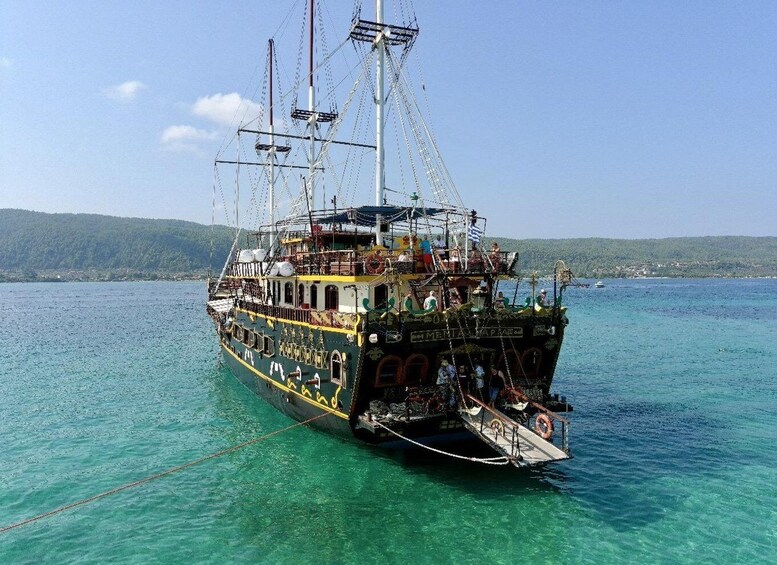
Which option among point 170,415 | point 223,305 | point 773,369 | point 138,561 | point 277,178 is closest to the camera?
point 138,561

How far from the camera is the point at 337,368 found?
1802 centimetres

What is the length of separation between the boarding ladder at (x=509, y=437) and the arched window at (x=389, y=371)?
7.23 feet

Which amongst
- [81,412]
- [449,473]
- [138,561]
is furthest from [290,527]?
[81,412]

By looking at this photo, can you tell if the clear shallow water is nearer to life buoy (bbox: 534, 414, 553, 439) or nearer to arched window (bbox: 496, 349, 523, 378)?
life buoy (bbox: 534, 414, 553, 439)

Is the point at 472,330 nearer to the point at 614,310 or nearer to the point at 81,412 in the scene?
the point at 81,412

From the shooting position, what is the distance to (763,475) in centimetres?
1744

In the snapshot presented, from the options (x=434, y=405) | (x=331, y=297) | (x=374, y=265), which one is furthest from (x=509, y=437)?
(x=331, y=297)

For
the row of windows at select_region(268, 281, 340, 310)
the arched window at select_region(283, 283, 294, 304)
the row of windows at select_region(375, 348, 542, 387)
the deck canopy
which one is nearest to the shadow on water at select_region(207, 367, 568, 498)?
the row of windows at select_region(375, 348, 542, 387)

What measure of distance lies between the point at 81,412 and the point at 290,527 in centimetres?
1622

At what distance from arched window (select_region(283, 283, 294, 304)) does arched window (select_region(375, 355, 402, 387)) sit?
7.69 m

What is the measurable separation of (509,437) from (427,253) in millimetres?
6820

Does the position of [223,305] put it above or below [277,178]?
below

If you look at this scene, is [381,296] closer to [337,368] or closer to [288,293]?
[337,368]

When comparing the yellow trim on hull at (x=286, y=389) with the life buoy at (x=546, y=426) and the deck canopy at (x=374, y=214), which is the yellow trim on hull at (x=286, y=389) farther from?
the deck canopy at (x=374, y=214)
